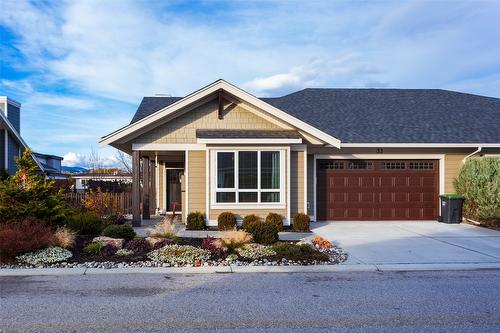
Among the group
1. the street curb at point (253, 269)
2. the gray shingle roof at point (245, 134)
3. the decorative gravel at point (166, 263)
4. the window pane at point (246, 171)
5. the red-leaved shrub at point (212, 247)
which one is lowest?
the street curb at point (253, 269)

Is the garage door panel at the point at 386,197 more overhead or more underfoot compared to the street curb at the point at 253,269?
more overhead

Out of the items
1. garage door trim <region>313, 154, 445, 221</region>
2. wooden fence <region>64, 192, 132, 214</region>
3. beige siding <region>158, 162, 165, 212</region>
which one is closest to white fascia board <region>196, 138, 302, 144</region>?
garage door trim <region>313, 154, 445, 221</region>

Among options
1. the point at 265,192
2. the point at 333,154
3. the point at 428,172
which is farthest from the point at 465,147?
the point at 265,192

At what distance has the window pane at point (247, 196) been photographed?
1477 centimetres

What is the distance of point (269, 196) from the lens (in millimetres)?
14906

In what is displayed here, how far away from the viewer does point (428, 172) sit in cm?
1706

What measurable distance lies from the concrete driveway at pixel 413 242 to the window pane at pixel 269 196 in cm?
161

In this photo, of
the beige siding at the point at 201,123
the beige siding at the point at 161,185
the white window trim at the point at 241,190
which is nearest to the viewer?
the white window trim at the point at 241,190

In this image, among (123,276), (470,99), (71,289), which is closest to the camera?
(71,289)

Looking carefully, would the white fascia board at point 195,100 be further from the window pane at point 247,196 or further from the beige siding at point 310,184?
the window pane at point 247,196

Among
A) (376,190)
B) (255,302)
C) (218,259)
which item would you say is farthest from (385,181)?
(255,302)

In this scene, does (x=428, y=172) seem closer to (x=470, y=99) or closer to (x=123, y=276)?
(x=470, y=99)

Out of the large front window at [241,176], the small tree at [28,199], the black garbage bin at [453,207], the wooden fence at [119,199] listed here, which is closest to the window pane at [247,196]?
the large front window at [241,176]

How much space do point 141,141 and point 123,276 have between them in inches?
285
